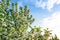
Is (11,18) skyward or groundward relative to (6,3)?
groundward

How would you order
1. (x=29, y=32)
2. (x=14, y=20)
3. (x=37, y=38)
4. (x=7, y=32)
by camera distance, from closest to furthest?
(x=7, y=32)
(x=14, y=20)
(x=29, y=32)
(x=37, y=38)

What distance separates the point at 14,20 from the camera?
1713 inches

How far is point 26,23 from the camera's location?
4434 cm

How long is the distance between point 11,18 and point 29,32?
6186 millimetres

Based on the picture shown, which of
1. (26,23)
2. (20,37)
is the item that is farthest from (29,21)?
(20,37)

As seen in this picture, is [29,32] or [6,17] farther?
[29,32]

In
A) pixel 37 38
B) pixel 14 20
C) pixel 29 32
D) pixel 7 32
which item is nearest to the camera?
pixel 7 32

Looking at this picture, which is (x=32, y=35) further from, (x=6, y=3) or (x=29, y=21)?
(x=6, y=3)

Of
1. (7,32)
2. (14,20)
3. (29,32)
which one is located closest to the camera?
(7,32)

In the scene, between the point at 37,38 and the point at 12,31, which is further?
the point at 37,38

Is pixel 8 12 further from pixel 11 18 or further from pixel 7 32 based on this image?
pixel 7 32

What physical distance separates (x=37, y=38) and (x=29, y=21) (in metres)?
6.69

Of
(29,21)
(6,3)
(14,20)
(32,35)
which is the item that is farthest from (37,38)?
(6,3)

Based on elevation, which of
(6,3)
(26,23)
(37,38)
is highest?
(6,3)
